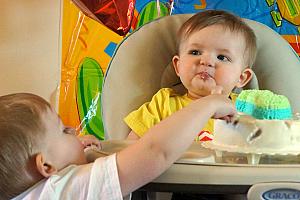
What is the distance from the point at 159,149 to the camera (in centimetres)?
82

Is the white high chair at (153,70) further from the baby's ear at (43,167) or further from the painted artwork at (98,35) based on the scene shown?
the painted artwork at (98,35)

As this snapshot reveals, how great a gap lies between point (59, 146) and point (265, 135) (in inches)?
13.1

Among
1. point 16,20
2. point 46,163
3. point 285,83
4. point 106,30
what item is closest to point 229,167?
point 46,163

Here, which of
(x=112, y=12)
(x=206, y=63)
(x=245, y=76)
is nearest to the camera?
(x=206, y=63)

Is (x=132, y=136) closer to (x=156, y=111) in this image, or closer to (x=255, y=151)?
(x=156, y=111)

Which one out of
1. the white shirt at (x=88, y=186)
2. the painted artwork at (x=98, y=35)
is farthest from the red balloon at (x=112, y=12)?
the white shirt at (x=88, y=186)

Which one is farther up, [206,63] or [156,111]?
[206,63]

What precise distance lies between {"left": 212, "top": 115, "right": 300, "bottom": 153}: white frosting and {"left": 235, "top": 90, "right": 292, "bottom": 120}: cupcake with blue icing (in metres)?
0.02

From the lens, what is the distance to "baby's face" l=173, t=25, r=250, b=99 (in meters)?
1.22

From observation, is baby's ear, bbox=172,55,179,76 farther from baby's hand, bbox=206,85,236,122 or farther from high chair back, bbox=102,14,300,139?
baby's hand, bbox=206,85,236,122

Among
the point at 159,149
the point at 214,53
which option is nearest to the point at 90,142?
the point at 159,149

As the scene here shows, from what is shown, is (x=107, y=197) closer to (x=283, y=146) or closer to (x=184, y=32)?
(x=283, y=146)

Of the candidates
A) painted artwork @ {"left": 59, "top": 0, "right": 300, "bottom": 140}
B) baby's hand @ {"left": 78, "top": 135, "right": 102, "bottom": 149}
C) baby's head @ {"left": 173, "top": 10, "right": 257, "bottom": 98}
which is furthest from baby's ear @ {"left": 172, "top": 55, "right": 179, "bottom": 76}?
painted artwork @ {"left": 59, "top": 0, "right": 300, "bottom": 140}

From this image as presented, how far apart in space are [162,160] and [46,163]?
0.19 meters
